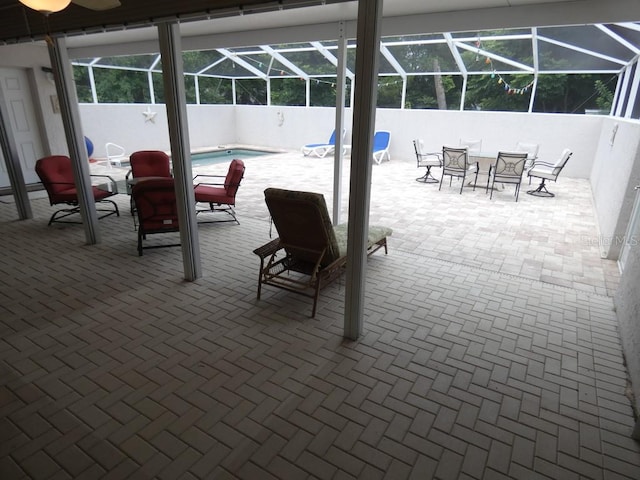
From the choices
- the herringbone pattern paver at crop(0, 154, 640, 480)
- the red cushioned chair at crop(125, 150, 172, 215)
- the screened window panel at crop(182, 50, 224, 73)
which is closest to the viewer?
the herringbone pattern paver at crop(0, 154, 640, 480)

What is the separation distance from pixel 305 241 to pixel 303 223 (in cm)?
22

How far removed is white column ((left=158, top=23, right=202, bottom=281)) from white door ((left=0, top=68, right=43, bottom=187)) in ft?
18.9

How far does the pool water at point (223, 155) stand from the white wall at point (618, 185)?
32.1 ft

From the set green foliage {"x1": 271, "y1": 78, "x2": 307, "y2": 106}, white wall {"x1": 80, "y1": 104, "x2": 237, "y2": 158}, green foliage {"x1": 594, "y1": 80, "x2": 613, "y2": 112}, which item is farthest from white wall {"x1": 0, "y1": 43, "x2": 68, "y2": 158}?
green foliage {"x1": 594, "y1": 80, "x2": 613, "y2": 112}

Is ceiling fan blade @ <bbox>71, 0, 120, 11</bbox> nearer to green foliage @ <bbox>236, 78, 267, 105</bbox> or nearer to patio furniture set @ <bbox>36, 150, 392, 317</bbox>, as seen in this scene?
patio furniture set @ <bbox>36, 150, 392, 317</bbox>

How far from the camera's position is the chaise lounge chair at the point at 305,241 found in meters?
3.24

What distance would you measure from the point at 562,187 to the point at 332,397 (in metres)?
8.39

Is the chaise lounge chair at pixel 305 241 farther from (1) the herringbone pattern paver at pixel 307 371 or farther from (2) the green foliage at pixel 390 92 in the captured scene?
(2) the green foliage at pixel 390 92

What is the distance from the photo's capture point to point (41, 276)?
3.99m

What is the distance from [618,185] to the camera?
204 inches

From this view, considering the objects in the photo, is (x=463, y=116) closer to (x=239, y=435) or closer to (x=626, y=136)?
(x=626, y=136)

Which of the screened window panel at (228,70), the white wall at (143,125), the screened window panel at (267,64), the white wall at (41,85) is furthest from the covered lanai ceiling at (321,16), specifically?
the screened window panel at (228,70)

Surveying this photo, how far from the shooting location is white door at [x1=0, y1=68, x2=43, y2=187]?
7.14 m

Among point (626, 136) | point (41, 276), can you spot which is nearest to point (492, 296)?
point (626, 136)
